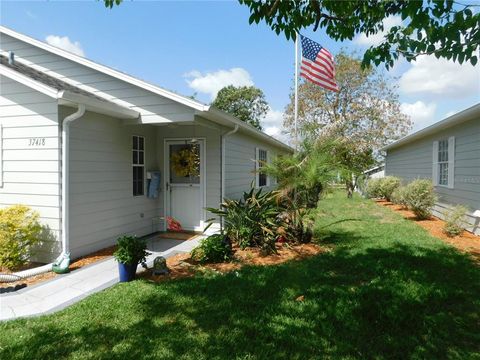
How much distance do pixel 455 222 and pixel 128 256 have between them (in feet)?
25.3

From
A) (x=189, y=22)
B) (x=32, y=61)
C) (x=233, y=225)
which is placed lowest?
(x=233, y=225)

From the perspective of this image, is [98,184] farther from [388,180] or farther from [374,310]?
[388,180]

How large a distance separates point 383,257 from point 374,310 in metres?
2.27

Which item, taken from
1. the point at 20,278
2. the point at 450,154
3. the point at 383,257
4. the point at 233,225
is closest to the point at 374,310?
the point at 383,257

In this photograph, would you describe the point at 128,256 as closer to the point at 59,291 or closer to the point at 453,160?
the point at 59,291

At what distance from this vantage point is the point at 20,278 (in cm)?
470

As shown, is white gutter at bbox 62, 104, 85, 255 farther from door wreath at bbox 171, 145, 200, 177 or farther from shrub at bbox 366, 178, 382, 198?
shrub at bbox 366, 178, 382, 198

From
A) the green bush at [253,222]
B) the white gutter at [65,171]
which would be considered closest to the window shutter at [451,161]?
the green bush at [253,222]

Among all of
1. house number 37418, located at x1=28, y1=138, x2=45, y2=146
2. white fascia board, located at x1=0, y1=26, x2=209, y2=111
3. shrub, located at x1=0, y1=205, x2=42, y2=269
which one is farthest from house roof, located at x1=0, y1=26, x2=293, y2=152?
shrub, located at x1=0, y1=205, x2=42, y2=269

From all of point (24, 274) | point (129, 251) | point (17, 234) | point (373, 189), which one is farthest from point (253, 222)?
point (373, 189)

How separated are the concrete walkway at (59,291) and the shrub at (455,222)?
7147mm

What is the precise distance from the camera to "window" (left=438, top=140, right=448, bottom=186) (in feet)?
35.2

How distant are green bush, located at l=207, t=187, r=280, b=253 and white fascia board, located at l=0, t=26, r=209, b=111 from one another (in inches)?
89.0

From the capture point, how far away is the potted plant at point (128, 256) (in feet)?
14.6
